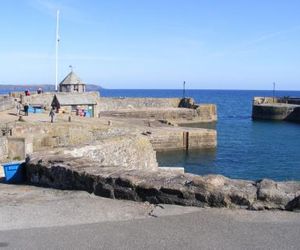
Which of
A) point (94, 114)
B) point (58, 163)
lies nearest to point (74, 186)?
point (58, 163)

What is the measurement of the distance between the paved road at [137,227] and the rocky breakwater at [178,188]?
16 cm

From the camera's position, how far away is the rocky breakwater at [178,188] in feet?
22.7

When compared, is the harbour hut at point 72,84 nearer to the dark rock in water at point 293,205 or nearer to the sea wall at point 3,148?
the sea wall at point 3,148

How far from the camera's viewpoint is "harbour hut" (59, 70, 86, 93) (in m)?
51.8

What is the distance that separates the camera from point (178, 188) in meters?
7.34

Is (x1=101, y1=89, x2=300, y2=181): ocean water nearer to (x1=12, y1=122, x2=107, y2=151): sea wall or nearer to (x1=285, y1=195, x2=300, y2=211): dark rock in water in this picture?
(x1=12, y1=122, x2=107, y2=151): sea wall

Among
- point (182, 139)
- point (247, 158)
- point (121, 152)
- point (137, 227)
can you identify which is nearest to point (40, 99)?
point (182, 139)

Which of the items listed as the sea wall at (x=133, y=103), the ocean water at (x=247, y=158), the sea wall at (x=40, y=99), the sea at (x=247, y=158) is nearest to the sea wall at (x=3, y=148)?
the sea at (x=247, y=158)

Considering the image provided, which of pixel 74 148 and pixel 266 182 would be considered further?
pixel 74 148

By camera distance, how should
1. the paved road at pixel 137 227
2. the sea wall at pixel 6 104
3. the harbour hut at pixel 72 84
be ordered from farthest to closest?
the harbour hut at pixel 72 84 < the sea wall at pixel 6 104 < the paved road at pixel 137 227

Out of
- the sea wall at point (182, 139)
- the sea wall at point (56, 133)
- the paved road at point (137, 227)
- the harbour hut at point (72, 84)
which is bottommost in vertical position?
the sea wall at point (182, 139)

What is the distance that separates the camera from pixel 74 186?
8.80m

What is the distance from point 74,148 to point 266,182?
7.74 m

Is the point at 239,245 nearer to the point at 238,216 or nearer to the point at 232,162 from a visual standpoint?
the point at 238,216
